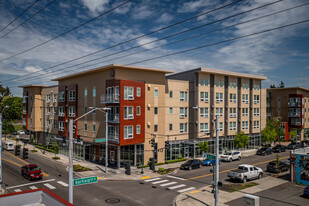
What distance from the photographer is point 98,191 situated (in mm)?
25531

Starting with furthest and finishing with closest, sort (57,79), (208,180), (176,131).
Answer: (57,79)
(176,131)
(208,180)

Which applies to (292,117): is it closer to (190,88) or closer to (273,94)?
(273,94)

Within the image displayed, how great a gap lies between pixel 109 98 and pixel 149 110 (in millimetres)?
6939

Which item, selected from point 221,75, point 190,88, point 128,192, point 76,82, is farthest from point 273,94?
point 128,192

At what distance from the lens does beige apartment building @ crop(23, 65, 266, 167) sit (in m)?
37.2

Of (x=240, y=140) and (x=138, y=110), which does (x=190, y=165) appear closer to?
(x=138, y=110)

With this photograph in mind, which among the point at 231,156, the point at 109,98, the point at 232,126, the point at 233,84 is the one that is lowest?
the point at 231,156

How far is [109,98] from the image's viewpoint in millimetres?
37281

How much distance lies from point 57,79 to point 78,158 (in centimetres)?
1910

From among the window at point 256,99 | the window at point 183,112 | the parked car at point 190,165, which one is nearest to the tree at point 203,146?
the window at point 183,112

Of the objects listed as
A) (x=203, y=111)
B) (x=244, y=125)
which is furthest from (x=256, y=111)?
(x=203, y=111)

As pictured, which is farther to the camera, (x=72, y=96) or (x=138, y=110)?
(x=72, y=96)

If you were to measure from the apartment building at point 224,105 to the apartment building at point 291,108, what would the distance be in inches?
622

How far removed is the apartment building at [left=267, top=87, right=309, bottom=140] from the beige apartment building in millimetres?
16084
